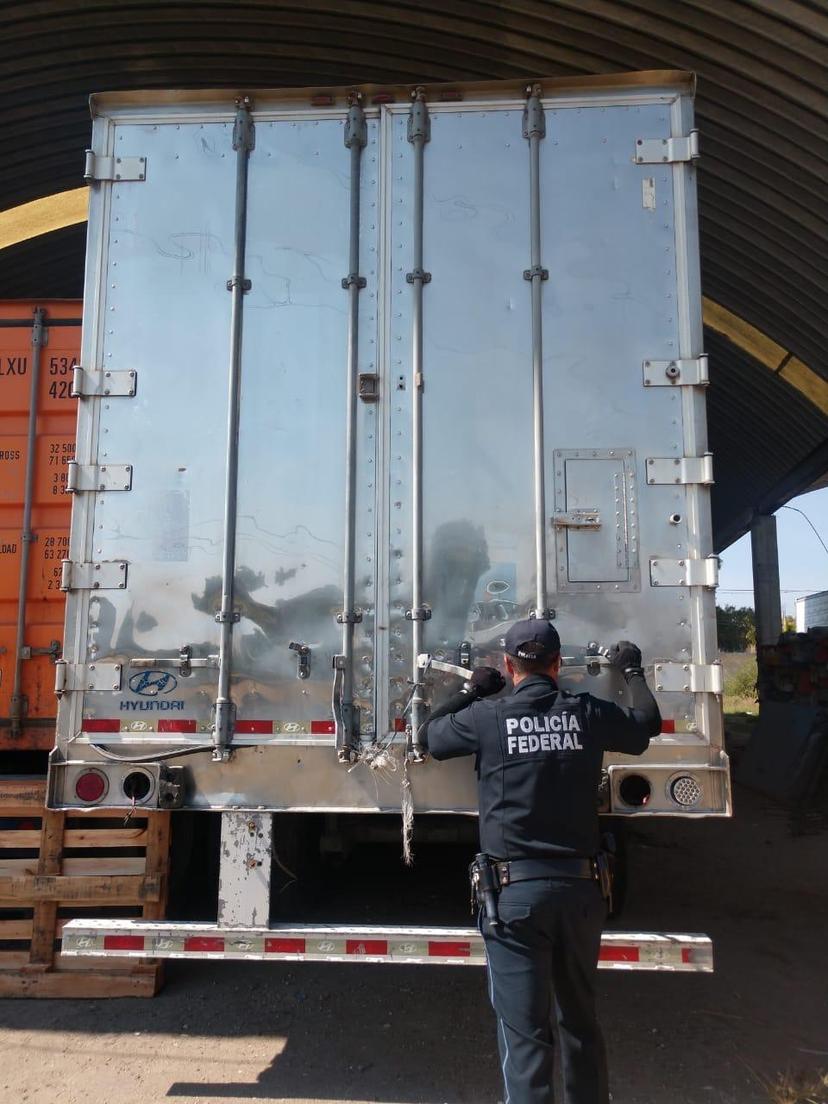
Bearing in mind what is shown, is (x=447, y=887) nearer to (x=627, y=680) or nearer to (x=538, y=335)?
(x=627, y=680)

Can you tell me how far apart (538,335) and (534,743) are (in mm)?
1833

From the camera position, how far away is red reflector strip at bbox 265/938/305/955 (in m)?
3.31

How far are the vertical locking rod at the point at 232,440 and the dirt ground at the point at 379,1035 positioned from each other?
158cm

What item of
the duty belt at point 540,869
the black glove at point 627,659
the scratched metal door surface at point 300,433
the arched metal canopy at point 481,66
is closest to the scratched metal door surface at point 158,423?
the scratched metal door surface at point 300,433

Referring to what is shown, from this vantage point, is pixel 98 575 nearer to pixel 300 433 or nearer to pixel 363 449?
pixel 300 433

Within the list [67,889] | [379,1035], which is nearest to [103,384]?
[67,889]

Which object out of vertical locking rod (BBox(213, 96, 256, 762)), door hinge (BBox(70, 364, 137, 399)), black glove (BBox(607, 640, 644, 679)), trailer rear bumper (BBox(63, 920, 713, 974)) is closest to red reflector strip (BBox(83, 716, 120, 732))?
vertical locking rod (BBox(213, 96, 256, 762))

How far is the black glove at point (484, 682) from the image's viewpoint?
3.29 meters

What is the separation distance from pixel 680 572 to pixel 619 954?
156 centimetres

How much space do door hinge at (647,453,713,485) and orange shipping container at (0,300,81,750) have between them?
11.8 feet

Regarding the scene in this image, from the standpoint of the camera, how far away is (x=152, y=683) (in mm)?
3623

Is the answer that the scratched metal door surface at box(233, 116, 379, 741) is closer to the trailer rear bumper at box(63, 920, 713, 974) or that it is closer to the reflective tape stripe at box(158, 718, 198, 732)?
the reflective tape stripe at box(158, 718, 198, 732)

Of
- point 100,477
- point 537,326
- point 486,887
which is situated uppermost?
point 537,326

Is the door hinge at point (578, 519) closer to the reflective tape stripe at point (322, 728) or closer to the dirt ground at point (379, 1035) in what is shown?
the reflective tape stripe at point (322, 728)
